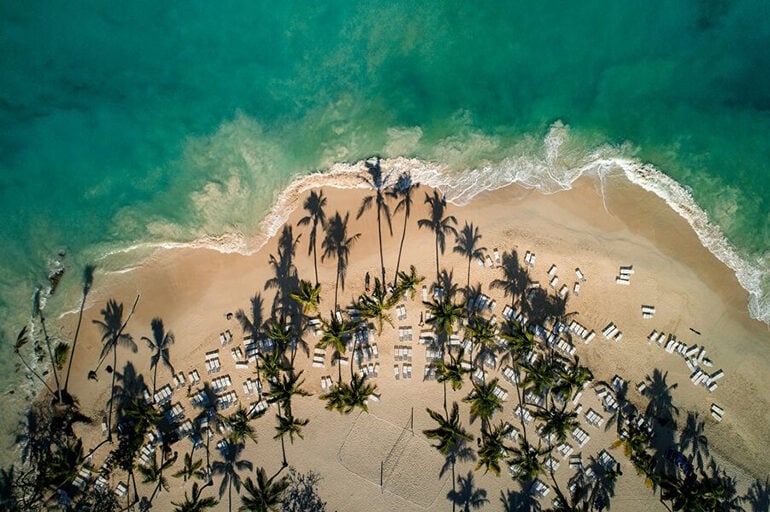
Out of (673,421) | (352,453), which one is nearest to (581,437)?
(673,421)

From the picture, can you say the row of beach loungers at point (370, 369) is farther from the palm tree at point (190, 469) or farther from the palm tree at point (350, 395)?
the palm tree at point (190, 469)

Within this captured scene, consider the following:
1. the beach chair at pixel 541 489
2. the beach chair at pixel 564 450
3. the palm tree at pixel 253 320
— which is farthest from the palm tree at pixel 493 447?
the palm tree at pixel 253 320

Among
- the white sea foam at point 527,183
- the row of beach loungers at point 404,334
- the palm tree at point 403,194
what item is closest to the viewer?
the row of beach loungers at point 404,334

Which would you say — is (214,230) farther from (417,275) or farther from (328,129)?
(417,275)

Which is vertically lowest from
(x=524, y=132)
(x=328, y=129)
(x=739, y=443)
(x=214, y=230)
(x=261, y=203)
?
(x=214, y=230)

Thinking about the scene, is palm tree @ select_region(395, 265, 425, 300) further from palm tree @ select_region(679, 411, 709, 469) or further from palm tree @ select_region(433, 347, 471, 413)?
palm tree @ select_region(679, 411, 709, 469)

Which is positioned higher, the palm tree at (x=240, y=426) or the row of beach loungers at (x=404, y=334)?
the row of beach loungers at (x=404, y=334)

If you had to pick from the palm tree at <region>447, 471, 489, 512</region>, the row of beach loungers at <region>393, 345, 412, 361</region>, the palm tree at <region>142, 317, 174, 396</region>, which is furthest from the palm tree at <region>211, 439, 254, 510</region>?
the palm tree at <region>447, 471, 489, 512</region>
